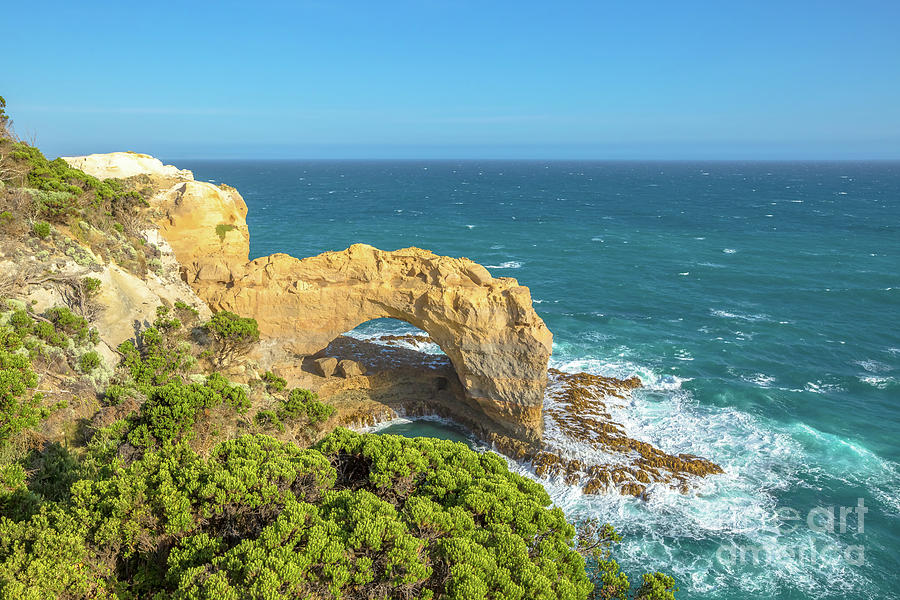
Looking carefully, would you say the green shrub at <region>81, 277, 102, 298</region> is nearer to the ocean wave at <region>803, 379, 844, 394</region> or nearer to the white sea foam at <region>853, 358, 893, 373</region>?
the ocean wave at <region>803, 379, 844, 394</region>

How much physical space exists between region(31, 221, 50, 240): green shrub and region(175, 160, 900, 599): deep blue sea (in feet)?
80.3

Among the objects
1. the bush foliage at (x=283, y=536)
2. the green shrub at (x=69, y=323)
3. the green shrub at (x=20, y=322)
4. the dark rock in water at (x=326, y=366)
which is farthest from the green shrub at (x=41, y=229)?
the bush foliage at (x=283, y=536)

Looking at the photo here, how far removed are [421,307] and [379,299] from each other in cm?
253

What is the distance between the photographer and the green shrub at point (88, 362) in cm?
2061

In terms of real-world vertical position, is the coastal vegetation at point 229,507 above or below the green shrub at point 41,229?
below

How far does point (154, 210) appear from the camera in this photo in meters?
32.5

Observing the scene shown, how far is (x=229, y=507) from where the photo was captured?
11422mm

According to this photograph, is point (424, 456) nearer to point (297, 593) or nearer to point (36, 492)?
point (297, 593)

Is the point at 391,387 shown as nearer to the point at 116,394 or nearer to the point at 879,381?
the point at 116,394

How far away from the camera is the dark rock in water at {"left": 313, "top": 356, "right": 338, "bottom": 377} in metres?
33.7

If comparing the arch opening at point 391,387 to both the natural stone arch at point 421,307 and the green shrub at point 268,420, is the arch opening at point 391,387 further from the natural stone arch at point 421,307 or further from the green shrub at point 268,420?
the green shrub at point 268,420

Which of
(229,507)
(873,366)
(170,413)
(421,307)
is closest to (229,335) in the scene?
(421,307)

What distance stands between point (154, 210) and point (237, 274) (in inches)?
268

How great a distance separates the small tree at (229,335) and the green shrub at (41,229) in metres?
7.45
